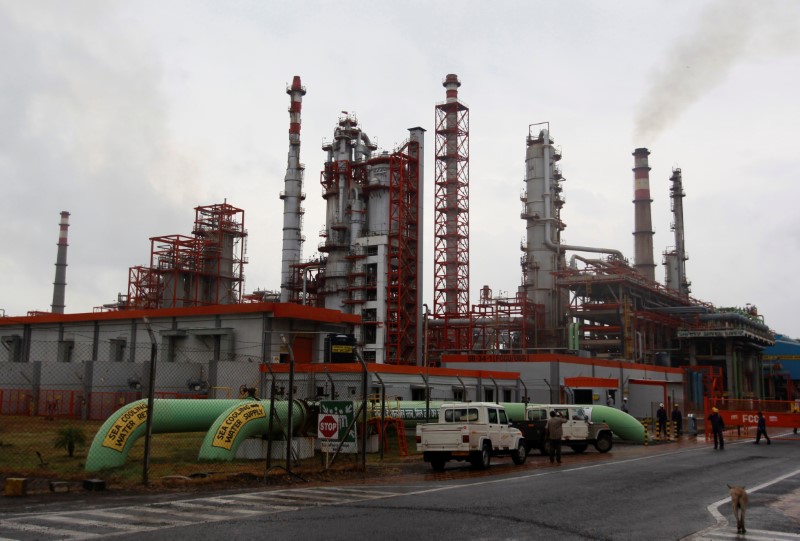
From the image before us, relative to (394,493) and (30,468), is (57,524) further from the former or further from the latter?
(30,468)

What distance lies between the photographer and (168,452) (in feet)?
83.6

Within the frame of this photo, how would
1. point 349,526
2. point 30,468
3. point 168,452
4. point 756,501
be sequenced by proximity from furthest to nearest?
1. point 168,452
2. point 30,468
3. point 756,501
4. point 349,526

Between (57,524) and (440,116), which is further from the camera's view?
(440,116)

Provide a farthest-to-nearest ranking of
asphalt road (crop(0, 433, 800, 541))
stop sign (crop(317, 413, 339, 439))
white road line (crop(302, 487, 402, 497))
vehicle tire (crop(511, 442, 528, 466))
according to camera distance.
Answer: vehicle tire (crop(511, 442, 528, 466))
stop sign (crop(317, 413, 339, 439))
white road line (crop(302, 487, 402, 497))
asphalt road (crop(0, 433, 800, 541))

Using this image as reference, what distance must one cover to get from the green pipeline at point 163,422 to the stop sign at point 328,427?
1.85m

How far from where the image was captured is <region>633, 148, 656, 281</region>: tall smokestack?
93.9 m

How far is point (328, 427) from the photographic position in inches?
807

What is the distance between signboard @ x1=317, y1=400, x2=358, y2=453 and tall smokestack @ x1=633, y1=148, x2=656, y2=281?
78690mm

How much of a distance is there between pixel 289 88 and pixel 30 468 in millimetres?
73957

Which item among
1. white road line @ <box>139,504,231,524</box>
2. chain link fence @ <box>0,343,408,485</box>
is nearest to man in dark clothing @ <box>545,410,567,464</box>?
chain link fence @ <box>0,343,408,485</box>

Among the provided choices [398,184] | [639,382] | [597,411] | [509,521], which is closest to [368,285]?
[398,184]

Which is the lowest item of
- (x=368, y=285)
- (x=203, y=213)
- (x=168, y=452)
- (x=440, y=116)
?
(x=168, y=452)

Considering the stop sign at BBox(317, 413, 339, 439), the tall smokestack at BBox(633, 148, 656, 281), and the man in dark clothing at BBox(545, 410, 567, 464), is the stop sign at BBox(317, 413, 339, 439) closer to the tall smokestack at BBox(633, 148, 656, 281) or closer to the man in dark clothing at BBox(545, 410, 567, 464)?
the man in dark clothing at BBox(545, 410, 567, 464)

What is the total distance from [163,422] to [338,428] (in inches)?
224
